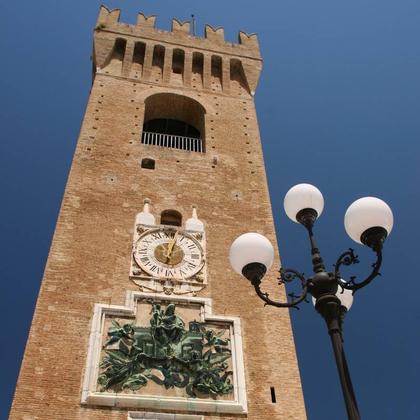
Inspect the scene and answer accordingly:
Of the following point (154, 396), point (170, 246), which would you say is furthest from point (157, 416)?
point (170, 246)

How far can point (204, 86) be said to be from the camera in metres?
17.5

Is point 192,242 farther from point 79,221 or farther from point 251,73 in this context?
point 251,73

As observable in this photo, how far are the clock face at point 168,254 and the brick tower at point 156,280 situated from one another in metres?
0.03

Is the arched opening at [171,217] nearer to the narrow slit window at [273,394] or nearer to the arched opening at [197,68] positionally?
the narrow slit window at [273,394]

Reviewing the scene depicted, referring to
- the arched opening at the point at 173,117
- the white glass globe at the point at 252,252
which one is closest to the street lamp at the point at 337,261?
the white glass globe at the point at 252,252

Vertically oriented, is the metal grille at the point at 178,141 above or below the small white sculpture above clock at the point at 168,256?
above

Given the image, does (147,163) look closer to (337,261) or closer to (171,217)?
(171,217)

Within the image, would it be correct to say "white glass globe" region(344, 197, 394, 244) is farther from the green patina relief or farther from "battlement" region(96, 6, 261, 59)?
"battlement" region(96, 6, 261, 59)

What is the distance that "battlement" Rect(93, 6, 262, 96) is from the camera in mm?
17438

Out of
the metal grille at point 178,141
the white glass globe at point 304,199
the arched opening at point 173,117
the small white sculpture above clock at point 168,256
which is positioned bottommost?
the white glass globe at point 304,199

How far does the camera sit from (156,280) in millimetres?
10891

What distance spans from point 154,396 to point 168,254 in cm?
322

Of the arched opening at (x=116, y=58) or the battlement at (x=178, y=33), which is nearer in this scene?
the arched opening at (x=116, y=58)

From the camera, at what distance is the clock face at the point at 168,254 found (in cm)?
1113
